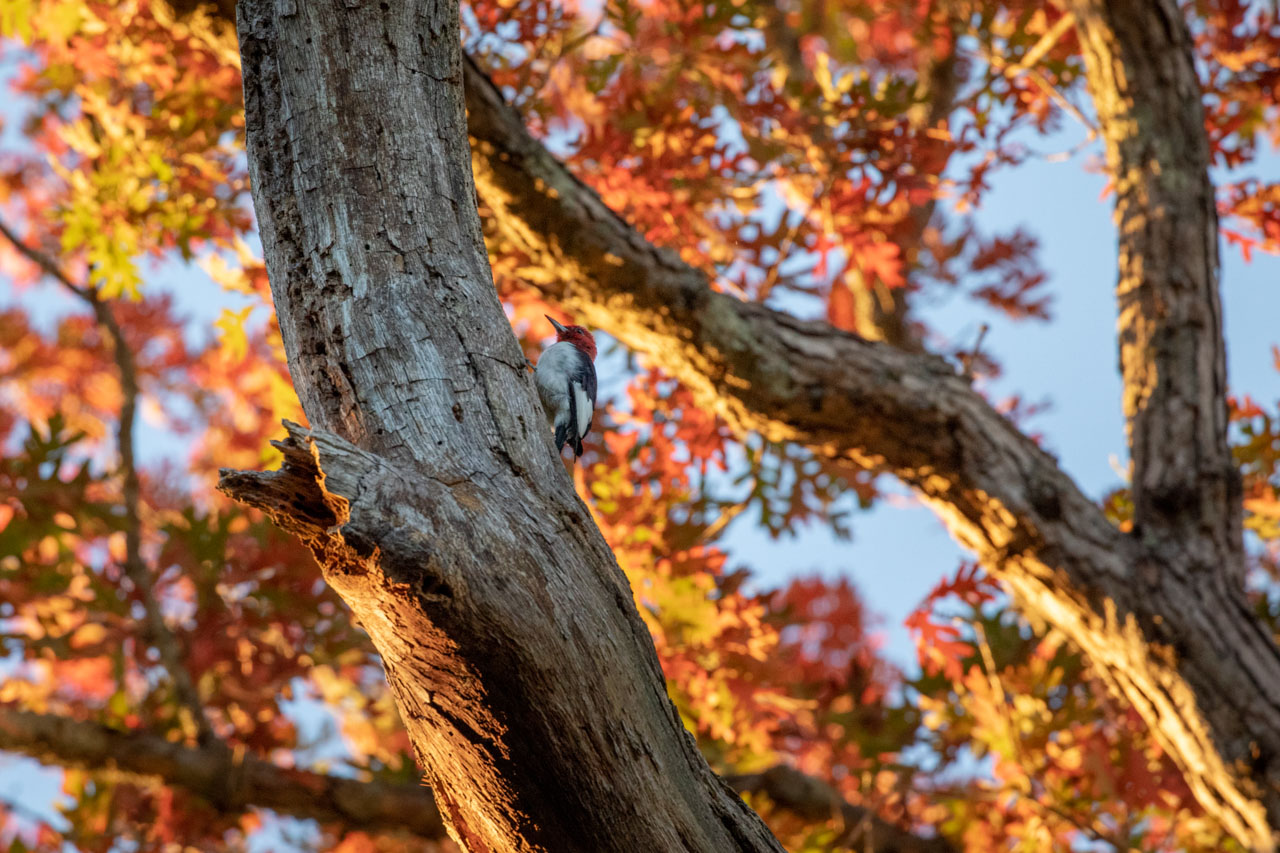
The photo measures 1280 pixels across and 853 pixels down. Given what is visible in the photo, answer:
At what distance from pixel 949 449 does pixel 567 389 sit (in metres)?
1.58

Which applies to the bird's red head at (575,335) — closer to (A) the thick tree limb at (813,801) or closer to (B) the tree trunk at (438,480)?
(B) the tree trunk at (438,480)

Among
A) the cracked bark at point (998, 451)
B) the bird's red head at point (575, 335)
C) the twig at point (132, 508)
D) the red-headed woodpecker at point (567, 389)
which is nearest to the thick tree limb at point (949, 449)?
the cracked bark at point (998, 451)

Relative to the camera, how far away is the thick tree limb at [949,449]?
330 centimetres

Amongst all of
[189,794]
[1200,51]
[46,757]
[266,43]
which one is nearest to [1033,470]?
[266,43]

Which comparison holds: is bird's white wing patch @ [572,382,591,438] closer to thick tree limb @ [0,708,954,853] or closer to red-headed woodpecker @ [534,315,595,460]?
red-headed woodpecker @ [534,315,595,460]

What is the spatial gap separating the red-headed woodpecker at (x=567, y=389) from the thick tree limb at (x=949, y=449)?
52cm

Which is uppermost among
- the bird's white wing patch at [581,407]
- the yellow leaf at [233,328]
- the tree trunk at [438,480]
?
the yellow leaf at [233,328]

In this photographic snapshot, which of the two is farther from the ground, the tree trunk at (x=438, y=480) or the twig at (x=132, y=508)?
the twig at (x=132, y=508)

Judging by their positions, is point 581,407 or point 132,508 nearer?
point 581,407

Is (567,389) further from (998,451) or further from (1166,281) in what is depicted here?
(1166,281)

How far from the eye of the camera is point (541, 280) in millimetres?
3838

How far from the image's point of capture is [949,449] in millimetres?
3617

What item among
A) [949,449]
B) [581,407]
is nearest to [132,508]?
[581,407]

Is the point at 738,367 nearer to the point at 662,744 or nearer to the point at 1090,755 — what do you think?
the point at 662,744
